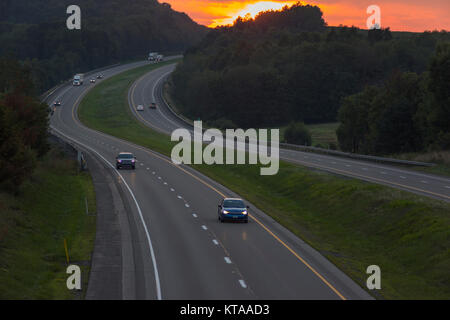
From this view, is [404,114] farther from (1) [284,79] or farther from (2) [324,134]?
(1) [284,79]

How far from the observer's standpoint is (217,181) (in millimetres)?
54219

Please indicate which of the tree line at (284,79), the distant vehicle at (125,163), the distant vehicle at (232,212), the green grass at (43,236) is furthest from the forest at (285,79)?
the distant vehicle at (232,212)

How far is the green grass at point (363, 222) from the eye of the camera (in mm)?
25231

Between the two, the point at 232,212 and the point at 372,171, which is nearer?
the point at 232,212

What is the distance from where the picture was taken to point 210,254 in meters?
26.8

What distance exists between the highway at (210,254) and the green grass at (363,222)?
4.34ft

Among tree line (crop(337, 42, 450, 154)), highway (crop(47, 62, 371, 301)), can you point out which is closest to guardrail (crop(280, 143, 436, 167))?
tree line (crop(337, 42, 450, 154))

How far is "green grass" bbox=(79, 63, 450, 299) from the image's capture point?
82.8 feet

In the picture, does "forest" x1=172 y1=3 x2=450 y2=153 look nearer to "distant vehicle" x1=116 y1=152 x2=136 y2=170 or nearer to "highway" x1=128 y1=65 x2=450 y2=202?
"highway" x1=128 y1=65 x2=450 y2=202

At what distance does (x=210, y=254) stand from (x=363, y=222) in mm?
12398

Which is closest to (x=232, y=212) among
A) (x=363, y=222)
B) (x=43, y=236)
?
(x=363, y=222)

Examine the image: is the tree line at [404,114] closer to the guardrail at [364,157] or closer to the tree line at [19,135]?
the guardrail at [364,157]
